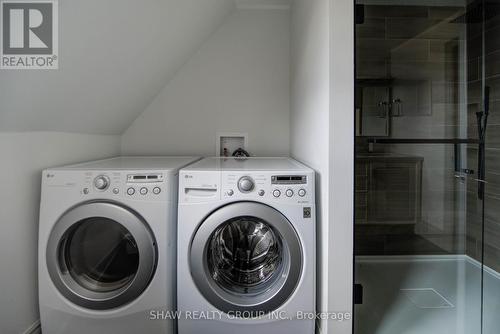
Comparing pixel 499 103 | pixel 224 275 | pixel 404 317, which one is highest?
pixel 499 103

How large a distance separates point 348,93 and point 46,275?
5.55 ft

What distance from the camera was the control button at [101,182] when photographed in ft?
5.04

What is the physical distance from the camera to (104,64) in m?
1.68

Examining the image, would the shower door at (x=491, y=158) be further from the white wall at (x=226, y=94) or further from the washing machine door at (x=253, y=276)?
the white wall at (x=226, y=94)

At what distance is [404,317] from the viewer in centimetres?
178

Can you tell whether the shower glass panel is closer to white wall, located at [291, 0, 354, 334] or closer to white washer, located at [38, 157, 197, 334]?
white wall, located at [291, 0, 354, 334]

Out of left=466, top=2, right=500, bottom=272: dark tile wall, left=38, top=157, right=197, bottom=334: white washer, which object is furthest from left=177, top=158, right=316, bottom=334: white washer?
left=466, top=2, right=500, bottom=272: dark tile wall

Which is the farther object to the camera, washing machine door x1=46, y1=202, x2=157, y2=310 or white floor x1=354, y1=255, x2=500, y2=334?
white floor x1=354, y1=255, x2=500, y2=334

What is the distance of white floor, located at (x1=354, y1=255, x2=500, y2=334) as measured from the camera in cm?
168

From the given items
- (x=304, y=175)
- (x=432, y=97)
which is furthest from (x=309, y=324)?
(x=432, y=97)

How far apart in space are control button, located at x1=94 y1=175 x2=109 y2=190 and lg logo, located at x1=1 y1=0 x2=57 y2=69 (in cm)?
55

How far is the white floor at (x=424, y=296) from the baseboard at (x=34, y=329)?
1.69m

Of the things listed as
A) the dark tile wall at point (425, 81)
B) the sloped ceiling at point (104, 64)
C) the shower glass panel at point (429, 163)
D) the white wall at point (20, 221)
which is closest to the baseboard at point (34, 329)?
the white wall at point (20, 221)

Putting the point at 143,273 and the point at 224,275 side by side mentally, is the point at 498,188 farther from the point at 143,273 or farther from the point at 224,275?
the point at 143,273
